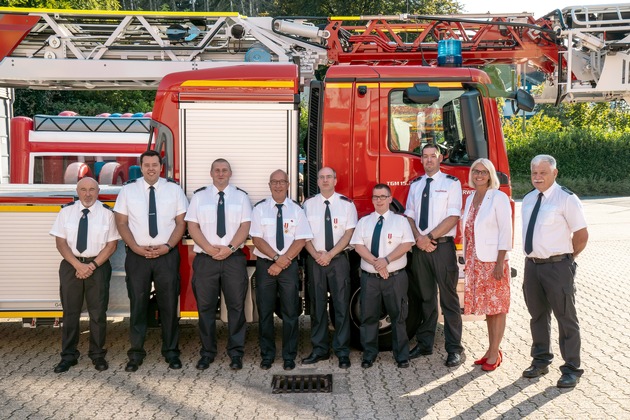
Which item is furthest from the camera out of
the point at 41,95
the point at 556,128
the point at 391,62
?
the point at 556,128

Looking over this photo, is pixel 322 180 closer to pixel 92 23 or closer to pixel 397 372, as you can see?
pixel 397 372

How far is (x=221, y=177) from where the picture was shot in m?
6.83

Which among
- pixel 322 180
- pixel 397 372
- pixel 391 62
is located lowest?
pixel 397 372

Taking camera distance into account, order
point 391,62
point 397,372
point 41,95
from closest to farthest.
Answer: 1. point 397,372
2. point 391,62
3. point 41,95

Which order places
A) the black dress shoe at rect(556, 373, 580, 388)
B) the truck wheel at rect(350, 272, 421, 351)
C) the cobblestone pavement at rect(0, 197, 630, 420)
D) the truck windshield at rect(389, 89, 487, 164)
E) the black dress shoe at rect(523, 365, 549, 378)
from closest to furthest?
the cobblestone pavement at rect(0, 197, 630, 420)
the black dress shoe at rect(556, 373, 580, 388)
the black dress shoe at rect(523, 365, 549, 378)
the truck windshield at rect(389, 89, 487, 164)
the truck wheel at rect(350, 272, 421, 351)

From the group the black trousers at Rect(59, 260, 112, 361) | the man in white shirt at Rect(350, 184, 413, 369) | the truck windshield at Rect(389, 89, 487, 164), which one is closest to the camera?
the man in white shirt at Rect(350, 184, 413, 369)

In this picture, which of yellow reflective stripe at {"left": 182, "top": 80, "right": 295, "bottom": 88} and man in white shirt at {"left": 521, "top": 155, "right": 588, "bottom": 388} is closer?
man in white shirt at {"left": 521, "top": 155, "right": 588, "bottom": 388}

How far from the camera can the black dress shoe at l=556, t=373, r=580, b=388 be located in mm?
6227

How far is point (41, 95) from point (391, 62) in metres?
22.1

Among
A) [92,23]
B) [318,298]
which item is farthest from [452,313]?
[92,23]

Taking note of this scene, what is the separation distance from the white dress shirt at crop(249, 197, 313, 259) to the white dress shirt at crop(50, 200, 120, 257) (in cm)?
129

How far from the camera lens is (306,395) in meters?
6.16

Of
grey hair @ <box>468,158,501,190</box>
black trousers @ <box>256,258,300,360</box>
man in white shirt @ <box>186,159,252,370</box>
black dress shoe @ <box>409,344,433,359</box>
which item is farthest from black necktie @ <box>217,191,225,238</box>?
grey hair @ <box>468,158,501,190</box>

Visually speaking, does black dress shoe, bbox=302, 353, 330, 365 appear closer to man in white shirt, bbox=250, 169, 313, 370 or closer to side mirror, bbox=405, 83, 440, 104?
man in white shirt, bbox=250, 169, 313, 370
